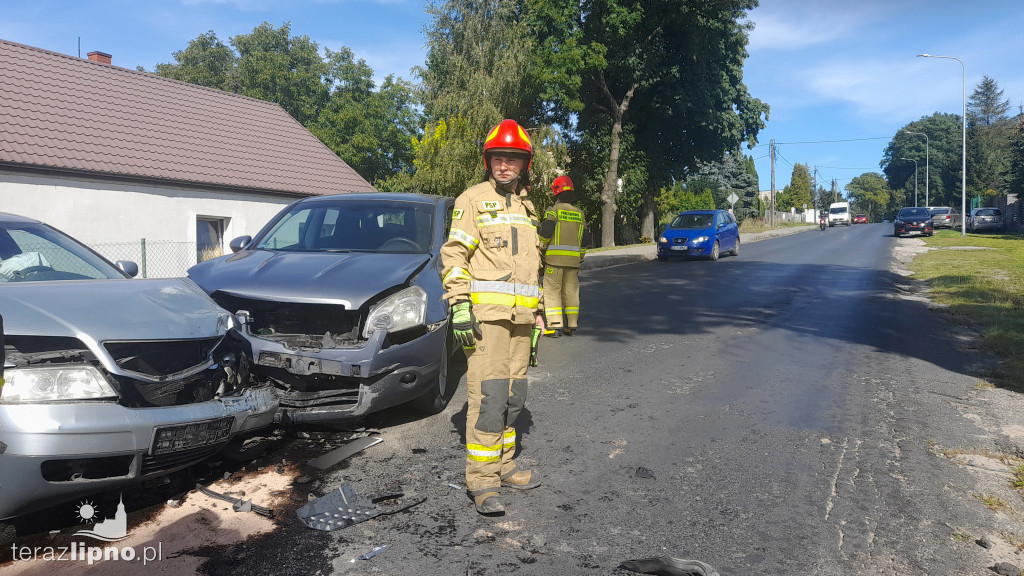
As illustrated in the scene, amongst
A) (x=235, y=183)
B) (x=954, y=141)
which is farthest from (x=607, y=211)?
(x=954, y=141)

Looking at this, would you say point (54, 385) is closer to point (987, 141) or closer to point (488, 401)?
point (488, 401)

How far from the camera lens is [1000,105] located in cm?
8850

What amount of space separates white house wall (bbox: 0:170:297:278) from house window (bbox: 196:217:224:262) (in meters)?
0.14

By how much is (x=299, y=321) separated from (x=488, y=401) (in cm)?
167

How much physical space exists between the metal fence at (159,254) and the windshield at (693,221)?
1445 centimetres

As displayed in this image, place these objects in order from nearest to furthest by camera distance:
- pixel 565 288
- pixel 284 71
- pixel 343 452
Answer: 1. pixel 343 452
2. pixel 565 288
3. pixel 284 71

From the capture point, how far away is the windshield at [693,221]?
22.7 m

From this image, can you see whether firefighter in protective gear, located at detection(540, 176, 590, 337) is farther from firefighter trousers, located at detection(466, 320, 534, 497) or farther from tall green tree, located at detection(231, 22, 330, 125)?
tall green tree, located at detection(231, 22, 330, 125)

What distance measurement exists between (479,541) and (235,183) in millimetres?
16745

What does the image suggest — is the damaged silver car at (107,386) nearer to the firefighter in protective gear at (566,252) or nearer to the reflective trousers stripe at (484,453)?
the reflective trousers stripe at (484,453)

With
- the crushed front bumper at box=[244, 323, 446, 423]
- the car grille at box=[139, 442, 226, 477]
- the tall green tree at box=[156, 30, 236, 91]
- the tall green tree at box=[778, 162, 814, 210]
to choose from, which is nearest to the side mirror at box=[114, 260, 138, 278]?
the crushed front bumper at box=[244, 323, 446, 423]

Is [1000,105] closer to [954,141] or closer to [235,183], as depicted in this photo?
[954,141]

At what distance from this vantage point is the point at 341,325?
4652mm

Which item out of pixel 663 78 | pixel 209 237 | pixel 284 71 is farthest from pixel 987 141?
pixel 209 237
